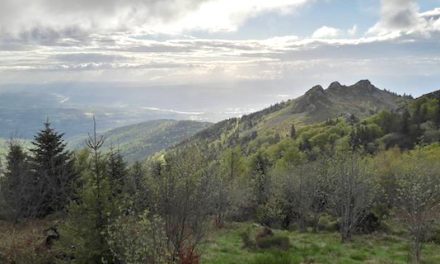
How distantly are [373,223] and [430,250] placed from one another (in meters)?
11.9

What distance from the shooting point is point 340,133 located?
18262 cm

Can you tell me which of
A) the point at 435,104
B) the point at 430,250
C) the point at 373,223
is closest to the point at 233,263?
the point at 430,250

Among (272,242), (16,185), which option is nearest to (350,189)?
(272,242)

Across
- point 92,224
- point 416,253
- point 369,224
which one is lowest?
point 369,224

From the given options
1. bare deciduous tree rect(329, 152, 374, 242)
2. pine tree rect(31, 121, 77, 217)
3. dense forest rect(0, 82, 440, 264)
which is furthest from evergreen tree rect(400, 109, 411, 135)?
pine tree rect(31, 121, 77, 217)

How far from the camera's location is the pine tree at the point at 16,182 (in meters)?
40.3

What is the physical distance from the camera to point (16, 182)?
4562cm

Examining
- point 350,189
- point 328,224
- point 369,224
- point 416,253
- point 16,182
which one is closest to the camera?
point 416,253

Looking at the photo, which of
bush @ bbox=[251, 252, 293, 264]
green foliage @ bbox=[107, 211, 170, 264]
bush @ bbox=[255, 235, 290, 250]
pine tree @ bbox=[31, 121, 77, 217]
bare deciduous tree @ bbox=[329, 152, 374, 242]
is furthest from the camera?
pine tree @ bbox=[31, 121, 77, 217]

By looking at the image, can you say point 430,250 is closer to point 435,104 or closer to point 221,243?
point 221,243

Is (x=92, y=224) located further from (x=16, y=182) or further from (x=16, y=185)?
(x=16, y=182)

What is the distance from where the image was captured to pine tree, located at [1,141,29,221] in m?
40.3

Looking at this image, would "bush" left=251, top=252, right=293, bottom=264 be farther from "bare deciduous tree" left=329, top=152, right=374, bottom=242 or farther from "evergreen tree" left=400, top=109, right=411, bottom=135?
"evergreen tree" left=400, top=109, right=411, bottom=135

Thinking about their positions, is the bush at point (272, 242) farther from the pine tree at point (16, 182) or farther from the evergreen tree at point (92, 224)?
the pine tree at point (16, 182)
